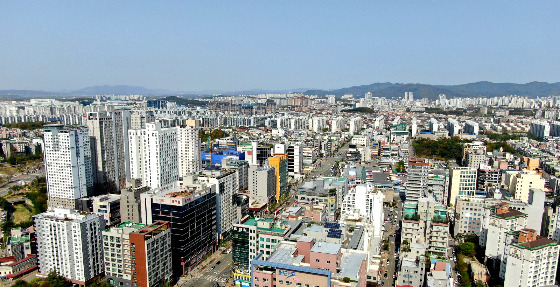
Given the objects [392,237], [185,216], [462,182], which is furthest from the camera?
[462,182]

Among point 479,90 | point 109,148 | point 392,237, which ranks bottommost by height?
point 392,237

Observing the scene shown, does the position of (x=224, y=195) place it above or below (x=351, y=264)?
below

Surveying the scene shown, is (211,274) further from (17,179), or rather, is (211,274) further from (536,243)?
(17,179)

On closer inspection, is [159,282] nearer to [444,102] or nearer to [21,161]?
[21,161]

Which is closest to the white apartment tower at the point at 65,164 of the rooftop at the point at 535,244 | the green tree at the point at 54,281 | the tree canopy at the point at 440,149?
the green tree at the point at 54,281

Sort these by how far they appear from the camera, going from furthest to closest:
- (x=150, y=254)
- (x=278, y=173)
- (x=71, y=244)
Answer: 1. (x=278, y=173)
2. (x=71, y=244)
3. (x=150, y=254)

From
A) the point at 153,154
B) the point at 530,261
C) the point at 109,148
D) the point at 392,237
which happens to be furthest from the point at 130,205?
the point at 530,261

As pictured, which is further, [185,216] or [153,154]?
[153,154]

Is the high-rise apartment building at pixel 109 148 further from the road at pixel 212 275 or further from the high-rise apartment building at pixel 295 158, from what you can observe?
the high-rise apartment building at pixel 295 158
